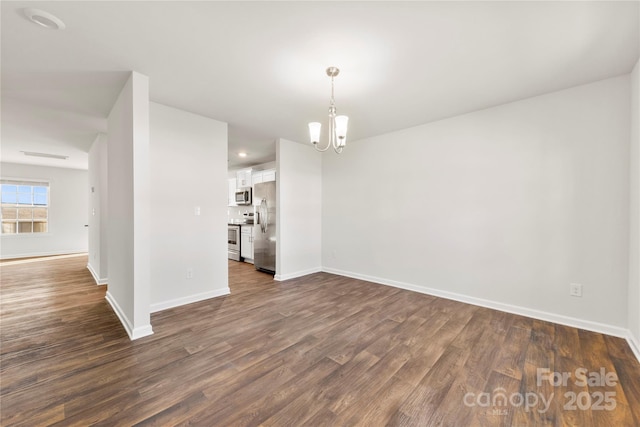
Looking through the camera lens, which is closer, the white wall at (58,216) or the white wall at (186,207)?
the white wall at (186,207)

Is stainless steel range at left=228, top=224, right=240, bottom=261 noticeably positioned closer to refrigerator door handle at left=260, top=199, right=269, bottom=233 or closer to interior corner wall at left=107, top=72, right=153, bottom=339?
refrigerator door handle at left=260, top=199, right=269, bottom=233

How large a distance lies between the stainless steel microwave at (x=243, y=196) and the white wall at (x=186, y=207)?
2527 millimetres

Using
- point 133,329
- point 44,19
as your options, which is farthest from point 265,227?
point 44,19

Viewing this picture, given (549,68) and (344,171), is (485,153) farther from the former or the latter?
(344,171)

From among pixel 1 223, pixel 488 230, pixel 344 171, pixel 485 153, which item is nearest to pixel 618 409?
pixel 488 230

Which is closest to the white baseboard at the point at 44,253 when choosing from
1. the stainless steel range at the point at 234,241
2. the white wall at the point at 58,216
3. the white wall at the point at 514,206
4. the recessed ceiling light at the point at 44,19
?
the white wall at the point at 58,216

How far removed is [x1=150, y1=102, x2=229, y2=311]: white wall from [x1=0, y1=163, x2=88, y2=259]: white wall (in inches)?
258

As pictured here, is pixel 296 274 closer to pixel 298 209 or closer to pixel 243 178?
pixel 298 209

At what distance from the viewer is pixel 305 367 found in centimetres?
197

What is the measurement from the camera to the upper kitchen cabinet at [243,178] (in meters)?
6.17

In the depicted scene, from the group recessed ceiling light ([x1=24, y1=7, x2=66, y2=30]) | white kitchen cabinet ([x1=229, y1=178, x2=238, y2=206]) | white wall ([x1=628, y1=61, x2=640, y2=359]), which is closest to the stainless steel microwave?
white kitchen cabinet ([x1=229, y1=178, x2=238, y2=206])

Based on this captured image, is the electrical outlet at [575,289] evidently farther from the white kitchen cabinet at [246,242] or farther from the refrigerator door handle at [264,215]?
the white kitchen cabinet at [246,242]

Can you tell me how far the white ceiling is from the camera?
170 centimetres

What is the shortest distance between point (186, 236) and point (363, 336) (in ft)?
8.37
